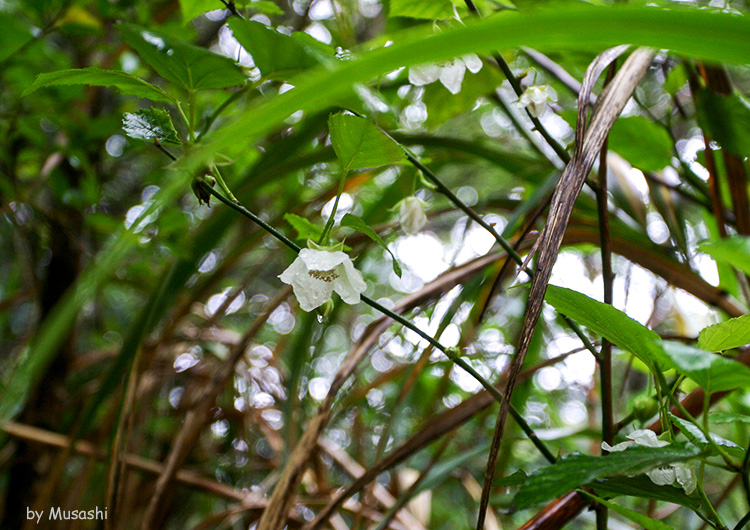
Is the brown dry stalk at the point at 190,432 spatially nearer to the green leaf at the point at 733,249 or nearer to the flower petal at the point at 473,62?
the flower petal at the point at 473,62

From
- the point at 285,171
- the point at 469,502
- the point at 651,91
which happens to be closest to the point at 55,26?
the point at 285,171

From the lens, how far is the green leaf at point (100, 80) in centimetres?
28

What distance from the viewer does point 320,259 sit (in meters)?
0.27

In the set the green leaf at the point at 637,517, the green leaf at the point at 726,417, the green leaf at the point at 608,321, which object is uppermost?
the green leaf at the point at 608,321

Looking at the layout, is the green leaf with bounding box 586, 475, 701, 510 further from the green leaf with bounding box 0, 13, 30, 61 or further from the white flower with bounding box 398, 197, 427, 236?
the green leaf with bounding box 0, 13, 30, 61

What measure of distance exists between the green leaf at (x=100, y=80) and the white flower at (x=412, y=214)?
20cm

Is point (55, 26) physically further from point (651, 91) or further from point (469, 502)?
point (651, 91)

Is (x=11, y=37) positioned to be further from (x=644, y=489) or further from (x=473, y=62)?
(x=644, y=489)

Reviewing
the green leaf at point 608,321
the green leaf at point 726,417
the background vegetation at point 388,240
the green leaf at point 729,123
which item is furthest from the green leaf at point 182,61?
the green leaf at point 729,123

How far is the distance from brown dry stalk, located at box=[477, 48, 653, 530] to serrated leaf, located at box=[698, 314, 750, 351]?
9 cm

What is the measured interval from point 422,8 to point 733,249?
0.85 ft

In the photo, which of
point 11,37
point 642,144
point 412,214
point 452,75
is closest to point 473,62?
point 452,75

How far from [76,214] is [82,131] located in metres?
0.26

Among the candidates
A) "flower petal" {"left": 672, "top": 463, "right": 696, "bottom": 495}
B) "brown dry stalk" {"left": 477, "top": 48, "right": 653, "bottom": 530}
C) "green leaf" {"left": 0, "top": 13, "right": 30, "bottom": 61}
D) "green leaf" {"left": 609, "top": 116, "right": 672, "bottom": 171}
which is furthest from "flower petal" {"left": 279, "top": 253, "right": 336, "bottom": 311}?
"green leaf" {"left": 0, "top": 13, "right": 30, "bottom": 61}
